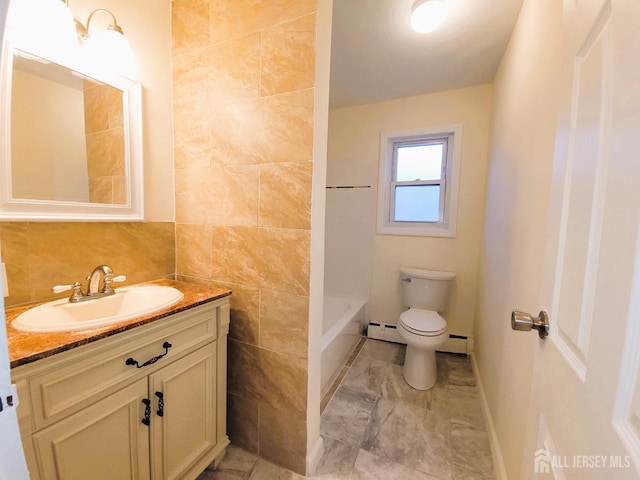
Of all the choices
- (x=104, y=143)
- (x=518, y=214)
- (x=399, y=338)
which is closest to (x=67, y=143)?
(x=104, y=143)

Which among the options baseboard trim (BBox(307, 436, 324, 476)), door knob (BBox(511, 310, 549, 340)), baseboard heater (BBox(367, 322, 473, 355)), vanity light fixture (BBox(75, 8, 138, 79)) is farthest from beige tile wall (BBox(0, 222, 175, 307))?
baseboard heater (BBox(367, 322, 473, 355))

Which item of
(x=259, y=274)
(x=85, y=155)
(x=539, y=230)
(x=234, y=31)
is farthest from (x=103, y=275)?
(x=539, y=230)

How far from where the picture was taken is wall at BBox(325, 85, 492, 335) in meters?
2.27

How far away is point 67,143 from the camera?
3.61 feet

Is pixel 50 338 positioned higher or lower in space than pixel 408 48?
lower

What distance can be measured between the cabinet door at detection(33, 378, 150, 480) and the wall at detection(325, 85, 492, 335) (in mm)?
2065

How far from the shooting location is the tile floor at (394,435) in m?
1.29

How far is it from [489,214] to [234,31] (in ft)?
6.50

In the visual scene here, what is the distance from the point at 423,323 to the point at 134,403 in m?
1.76

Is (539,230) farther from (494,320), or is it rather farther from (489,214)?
(489,214)

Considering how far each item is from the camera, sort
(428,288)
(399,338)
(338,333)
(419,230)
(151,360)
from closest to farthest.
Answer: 1. (151,360)
2. (338,333)
3. (428,288)
4. (419,230)
5. (399,338)

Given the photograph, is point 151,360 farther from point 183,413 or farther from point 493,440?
point 493,440

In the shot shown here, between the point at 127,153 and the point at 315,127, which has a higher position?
the point at 315,127

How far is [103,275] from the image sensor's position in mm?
1146
